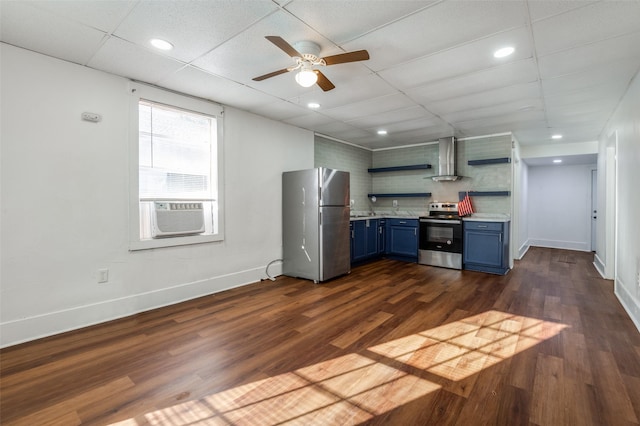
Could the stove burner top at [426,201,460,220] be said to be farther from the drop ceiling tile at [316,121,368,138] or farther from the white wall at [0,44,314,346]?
the white wall at [0,44,314,346]

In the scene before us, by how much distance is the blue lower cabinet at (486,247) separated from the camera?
15.4 feet

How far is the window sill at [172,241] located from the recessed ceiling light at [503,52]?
352 centimetres

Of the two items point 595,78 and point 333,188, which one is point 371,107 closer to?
point 333,188

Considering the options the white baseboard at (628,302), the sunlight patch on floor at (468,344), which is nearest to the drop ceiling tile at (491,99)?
the white baseboard at (628,302)

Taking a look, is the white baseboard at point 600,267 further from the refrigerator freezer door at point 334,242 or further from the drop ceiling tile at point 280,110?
the drop ceiling tile at point 280,110

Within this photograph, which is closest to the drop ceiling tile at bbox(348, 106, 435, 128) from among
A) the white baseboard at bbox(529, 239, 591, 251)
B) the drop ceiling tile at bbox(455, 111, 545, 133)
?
the drop ceiling tile at bbox(455, 111, 545, 133)

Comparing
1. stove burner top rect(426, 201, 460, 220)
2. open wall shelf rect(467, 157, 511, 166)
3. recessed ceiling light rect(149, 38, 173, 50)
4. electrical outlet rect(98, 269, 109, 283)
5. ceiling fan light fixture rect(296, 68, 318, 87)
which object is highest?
recessed ceiling light rect(149, 38, 173, 50)

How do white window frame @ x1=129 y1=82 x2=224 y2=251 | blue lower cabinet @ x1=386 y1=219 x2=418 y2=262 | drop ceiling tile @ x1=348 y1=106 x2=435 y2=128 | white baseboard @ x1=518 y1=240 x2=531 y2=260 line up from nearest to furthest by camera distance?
white window frame @ x1=129 y1=82 x2=224 y2=251 → drop ceiling tile @ x1=348 y1=106 x2=435 y2=128 → blue lower cabinet @ x1=386 y1=219 x2=418 y2=262 → white baseboard @ x1=518 y1=240 x2=531 y2=260

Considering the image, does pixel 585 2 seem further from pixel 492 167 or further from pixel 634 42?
pixel 492 167

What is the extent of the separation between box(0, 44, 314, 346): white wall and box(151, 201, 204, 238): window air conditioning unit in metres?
0.21

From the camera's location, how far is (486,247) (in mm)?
4840

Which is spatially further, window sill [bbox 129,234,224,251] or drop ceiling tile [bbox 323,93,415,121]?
drop ceiling tile [bbox 323,93,415,121]

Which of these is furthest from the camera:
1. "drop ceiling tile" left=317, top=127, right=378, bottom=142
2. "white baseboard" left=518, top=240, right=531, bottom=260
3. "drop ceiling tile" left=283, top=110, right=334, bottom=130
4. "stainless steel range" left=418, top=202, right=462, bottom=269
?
"white baseboard" left=518, top=240, right=531, bottom=260

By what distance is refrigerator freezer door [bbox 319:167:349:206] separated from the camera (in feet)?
14.0
